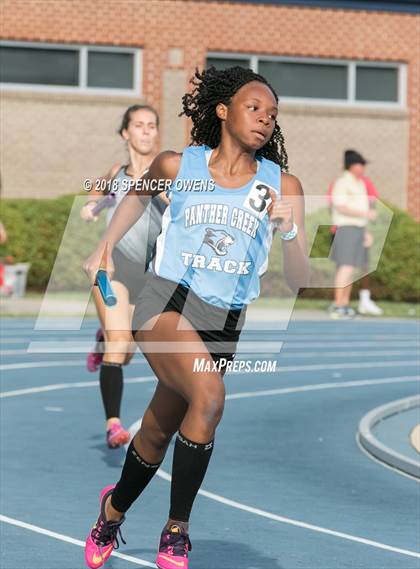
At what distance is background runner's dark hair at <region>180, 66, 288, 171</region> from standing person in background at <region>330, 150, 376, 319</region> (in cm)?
1560

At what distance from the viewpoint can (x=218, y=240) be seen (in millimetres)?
6605

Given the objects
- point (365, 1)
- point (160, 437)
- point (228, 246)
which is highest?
point (365, 1)

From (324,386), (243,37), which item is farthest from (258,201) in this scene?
(243,37)

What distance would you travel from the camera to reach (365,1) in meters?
33.0

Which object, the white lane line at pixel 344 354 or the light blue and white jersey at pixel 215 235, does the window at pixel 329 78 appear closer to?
the white lane line at pixel 344 354

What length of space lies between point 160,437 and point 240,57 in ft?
87.0

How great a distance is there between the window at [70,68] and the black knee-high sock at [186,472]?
83.5 feet

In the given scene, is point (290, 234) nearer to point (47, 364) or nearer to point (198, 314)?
point (198, 314)

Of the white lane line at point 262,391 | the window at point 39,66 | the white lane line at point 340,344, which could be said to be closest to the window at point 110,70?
the window at point 39,66

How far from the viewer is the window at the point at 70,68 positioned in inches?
1248

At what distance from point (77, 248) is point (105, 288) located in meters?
20.7

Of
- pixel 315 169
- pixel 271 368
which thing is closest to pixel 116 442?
pixel 271 368

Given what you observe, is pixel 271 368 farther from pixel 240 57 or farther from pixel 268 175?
pixel 240 57

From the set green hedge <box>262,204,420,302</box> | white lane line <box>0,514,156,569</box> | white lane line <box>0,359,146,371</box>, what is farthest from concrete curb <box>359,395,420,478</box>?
green hedge <box>262,204,420,302</box>
